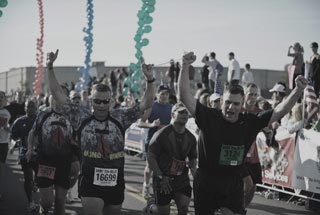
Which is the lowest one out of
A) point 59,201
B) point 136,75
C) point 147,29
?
point 59,201

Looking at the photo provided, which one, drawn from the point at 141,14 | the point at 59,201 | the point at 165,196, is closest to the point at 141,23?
the point at 141,14

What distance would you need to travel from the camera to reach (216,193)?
529 cm

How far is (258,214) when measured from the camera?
882 cm

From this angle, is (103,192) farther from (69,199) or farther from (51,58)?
(69,199)

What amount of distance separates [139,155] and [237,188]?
13070 millimetres

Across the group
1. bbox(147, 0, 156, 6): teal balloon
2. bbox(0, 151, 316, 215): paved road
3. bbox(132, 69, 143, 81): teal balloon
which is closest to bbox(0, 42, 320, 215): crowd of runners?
bbox(0, 151, 316, 215): paved road

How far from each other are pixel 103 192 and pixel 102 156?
1.28 ft

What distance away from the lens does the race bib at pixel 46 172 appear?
708 cm

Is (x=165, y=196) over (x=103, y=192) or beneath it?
beneath

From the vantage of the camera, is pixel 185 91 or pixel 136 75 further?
pixel 136 75

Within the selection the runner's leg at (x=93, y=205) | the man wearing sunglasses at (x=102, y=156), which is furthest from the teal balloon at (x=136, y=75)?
the runner's leg at (x=93, y=205)

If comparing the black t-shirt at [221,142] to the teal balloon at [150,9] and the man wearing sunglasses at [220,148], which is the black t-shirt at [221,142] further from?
the teal balloon at [150,9]

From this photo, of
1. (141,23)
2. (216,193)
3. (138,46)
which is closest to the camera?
(216,193)

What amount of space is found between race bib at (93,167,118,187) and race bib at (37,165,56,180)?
168cm
